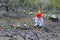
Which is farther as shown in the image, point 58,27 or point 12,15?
point 12,15

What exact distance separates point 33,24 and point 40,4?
5.59 meters

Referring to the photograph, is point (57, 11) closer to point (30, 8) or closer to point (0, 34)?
point (30, 8)

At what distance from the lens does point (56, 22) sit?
12.2m

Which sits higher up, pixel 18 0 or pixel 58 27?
pixel 18 0

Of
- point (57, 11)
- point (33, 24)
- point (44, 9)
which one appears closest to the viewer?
point (33, 24)

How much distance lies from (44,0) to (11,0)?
3361 millimetres

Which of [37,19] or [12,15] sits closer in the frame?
[37,19]

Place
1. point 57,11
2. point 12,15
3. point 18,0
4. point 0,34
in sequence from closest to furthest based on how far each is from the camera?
point 0,34 → point 12,15 → point 18,0 → point 57,11

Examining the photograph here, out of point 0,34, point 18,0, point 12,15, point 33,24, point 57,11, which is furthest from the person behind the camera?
point 57,11

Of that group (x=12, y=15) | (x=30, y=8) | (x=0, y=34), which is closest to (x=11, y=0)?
(x=12, y=15)

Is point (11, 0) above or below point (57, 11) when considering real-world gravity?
above

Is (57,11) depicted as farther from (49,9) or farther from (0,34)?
(0,34)

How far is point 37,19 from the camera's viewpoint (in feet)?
35.2

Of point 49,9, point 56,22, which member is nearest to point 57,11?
point 49,9
